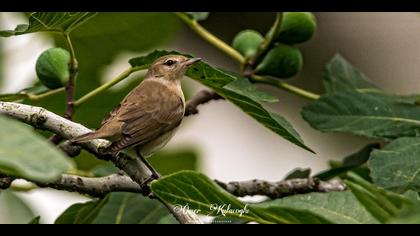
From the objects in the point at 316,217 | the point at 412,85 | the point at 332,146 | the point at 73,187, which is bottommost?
the point at 332,146

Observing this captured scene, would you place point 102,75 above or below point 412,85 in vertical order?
above

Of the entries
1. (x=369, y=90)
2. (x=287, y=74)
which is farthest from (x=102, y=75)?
(x=369, y=90)

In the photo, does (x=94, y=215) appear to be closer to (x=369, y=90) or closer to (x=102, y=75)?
(x=102, y=75)

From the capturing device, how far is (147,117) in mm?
2256

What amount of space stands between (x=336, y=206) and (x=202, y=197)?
186mm

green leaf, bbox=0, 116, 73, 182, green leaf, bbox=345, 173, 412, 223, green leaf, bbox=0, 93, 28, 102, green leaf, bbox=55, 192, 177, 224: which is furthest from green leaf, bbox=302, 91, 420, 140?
green leaf, bbox=0, 116, 73, 182

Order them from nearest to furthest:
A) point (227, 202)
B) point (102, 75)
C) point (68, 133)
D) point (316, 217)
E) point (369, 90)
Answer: point (316, 217)
point (227, 202)
point (68, 133)
point (369, 90)
point (102, 75)

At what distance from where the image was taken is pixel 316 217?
37.2 inches

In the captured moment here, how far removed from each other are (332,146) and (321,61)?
22.9 inches

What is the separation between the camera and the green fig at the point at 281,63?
2.14m

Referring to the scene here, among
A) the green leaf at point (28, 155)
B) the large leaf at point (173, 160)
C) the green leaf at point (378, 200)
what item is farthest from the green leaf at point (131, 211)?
the green leaf at point (28, 155)

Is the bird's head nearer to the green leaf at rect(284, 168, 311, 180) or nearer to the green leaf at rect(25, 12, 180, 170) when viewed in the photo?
the green leaf at rect(25, 12, 180, 170)

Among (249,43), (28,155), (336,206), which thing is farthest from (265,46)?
(28,155)

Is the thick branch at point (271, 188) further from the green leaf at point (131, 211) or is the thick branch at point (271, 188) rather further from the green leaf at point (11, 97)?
the green leaf at point (11, 97)
